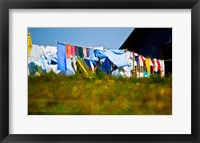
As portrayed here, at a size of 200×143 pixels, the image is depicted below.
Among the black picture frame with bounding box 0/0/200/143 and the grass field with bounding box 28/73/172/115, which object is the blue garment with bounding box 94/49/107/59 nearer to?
the grass field with bounding box 28/73/172/115

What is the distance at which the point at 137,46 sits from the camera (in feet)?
9.25

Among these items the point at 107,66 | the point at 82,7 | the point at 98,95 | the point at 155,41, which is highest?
the point at 82,7

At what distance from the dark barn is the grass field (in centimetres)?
11

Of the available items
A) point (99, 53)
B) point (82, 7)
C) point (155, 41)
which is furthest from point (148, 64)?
point (82, 7)

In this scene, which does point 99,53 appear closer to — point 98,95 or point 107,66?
point 107,66

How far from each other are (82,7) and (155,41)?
407 mm

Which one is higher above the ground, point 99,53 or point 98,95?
point 99,53

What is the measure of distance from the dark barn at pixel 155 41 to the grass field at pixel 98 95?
110 mm

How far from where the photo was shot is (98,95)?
2.80 meters

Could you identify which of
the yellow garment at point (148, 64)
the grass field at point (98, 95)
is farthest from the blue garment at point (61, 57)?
the yellow garment at point (148, 64)

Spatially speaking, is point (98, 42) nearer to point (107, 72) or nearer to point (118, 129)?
point (107, 72)

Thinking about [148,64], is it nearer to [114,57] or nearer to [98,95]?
[114,57]

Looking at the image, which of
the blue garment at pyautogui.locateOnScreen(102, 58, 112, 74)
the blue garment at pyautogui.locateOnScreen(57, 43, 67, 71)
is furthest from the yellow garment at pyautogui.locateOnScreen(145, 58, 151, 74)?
the blue garment at pyautogui.locateOnScreen(57, 43, 67, 71)

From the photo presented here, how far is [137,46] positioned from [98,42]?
0.65 ft
